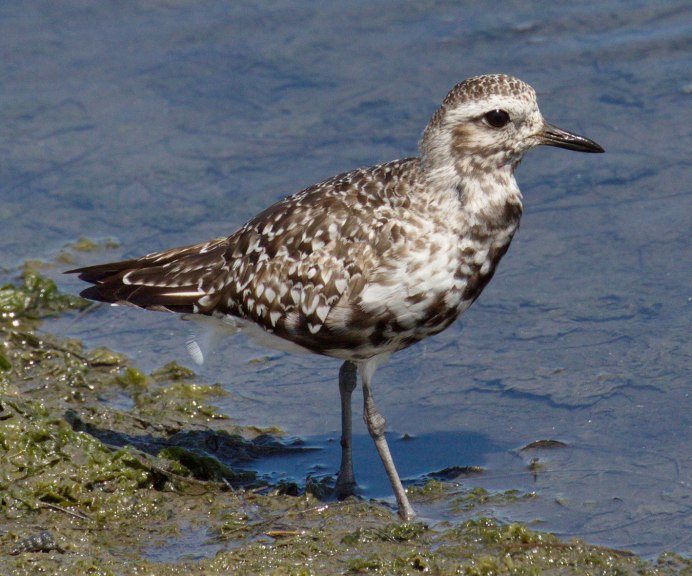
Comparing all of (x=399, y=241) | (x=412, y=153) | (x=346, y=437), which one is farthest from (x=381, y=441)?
(x=412, y=153)

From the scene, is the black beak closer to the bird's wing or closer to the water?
the bird's wing

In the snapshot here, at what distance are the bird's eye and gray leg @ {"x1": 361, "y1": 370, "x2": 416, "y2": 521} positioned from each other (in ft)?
6.53

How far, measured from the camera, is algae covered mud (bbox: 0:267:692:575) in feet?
25.6

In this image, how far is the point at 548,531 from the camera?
850 cm

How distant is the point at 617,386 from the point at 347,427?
2.31 metres

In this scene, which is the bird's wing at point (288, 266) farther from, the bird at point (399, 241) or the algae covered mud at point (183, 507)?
the algae covered mud at point (183, 507)

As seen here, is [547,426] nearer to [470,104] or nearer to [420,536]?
[420,536]

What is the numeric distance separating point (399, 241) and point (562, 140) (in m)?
1.38

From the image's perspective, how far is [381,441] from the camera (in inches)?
366

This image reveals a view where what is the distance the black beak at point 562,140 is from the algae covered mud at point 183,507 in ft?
8.12

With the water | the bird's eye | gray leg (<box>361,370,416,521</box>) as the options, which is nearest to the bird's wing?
gray leg (<box>361,370,416,521</box>)

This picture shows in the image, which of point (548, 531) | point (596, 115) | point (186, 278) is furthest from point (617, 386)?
point (596, 115)

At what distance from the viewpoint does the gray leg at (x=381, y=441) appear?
8.93 metres

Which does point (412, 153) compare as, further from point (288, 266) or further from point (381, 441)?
point (381, 441)
